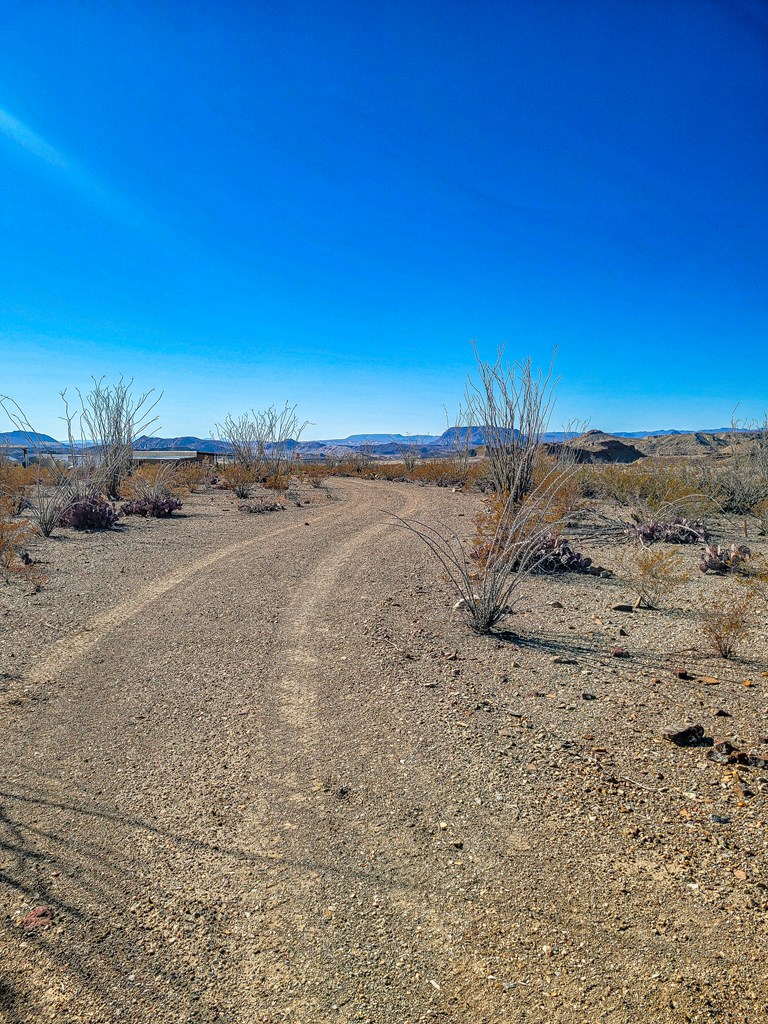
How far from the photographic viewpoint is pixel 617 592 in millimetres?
7480

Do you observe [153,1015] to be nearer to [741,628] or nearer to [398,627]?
[398,627]

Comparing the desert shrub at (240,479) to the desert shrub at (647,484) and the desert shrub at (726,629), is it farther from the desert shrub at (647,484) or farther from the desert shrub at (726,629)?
the desert shrub at (726,629)

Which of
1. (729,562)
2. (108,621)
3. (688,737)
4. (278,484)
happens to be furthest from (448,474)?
(688,737)

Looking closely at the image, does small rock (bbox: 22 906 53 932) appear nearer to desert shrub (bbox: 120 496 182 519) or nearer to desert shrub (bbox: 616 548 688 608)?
desert shrub (bbox: 616 548 688 608)

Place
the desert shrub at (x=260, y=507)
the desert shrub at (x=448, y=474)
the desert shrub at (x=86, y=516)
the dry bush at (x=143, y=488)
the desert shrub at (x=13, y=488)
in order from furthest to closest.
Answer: the desert shrub at (x=448, y=474)
the desert shrub at (x=260, y=507)
the dry bush at (x=143, y=488)
the desert shrub at (x=86, y=516)
the desert shrub at (x=13, y=488)

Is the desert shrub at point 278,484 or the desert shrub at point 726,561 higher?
the desert shrub at point 278,484

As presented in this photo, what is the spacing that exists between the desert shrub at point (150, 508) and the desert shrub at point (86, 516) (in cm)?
171

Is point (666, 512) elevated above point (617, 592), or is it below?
above

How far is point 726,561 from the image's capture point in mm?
8172

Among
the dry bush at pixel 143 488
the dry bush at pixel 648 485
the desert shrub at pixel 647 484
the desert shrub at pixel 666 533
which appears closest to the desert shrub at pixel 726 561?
the desert shrub at pixel 666 533

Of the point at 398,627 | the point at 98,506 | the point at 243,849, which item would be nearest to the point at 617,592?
the point at 398,627

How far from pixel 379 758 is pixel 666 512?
823 centimetres

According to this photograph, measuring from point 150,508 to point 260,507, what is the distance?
9.05ft

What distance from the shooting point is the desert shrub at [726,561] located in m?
8.09
